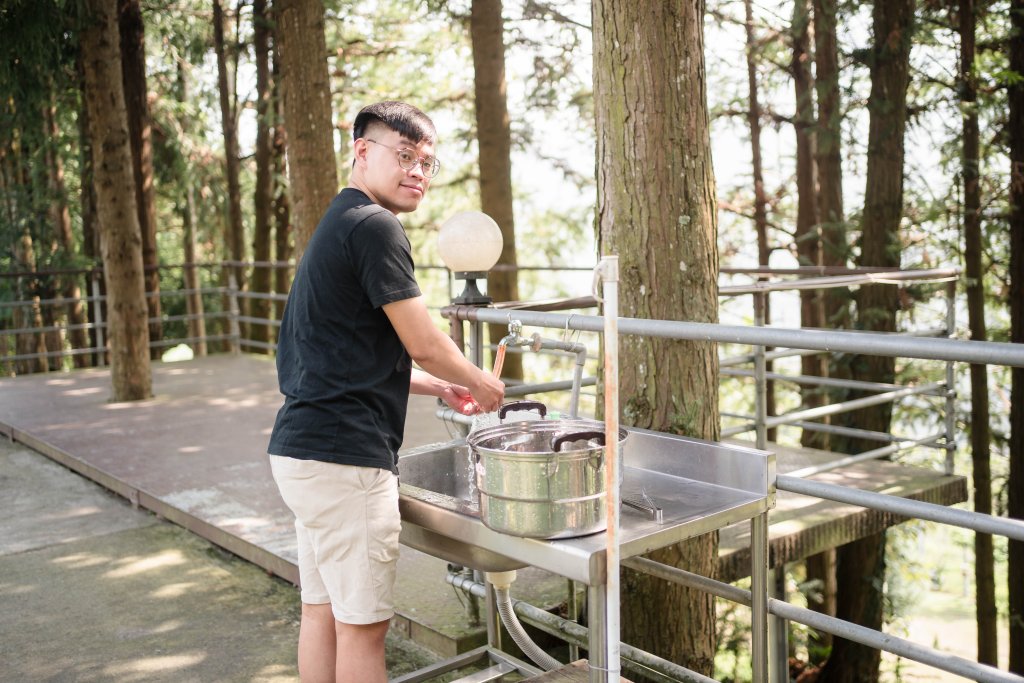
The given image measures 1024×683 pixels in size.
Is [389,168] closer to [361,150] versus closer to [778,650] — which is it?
[361,150]

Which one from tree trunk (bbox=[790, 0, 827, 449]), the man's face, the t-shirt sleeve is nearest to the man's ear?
the man's face

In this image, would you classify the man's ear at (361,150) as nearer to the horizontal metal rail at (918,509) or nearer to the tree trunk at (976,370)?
the horizontal metal rail at (918,509)

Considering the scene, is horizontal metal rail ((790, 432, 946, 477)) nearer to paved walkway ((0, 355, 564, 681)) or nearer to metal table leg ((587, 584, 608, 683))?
paved walkway ((0, 355, 564, 681))

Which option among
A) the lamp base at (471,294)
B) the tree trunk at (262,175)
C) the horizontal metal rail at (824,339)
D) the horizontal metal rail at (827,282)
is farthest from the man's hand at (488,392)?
the tree trunk at (262,175)

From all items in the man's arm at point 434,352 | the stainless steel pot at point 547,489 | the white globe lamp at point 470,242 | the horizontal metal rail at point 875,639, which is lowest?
the horizontal metal rail at point 875,639

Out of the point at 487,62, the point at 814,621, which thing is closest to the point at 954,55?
the point at 487,62

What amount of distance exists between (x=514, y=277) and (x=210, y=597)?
557 cm

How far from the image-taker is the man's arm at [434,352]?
2201 millimetres

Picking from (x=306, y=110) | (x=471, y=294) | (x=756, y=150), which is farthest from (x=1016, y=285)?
(x=471, y=294)

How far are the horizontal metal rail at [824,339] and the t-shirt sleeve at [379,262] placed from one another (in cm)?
52

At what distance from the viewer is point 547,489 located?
1904 mm

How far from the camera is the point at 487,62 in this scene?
9273mm

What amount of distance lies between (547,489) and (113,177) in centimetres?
777

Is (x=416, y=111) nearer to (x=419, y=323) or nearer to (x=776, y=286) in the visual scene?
(x=419, y=323)
